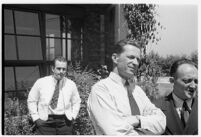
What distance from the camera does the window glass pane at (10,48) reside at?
3.14m

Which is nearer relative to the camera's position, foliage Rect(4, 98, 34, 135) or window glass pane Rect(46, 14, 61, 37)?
foliage Rect(4, 98, 34, 135)

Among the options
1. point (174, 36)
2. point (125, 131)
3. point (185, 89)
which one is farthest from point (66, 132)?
point (174, 36)

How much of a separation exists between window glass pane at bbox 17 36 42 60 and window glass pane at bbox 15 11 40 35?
90 millimetres

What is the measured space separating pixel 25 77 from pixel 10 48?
42cm

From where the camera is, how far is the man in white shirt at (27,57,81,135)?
2.70 meters

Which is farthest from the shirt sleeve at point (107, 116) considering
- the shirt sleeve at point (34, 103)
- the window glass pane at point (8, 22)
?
the window glass pane at point (8, 22)

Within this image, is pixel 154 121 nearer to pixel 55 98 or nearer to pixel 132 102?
pixel 132 102

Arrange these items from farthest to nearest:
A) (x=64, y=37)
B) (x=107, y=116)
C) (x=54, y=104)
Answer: (x=64, y=37) → (x=54, y=104) → (x=107, y=116)

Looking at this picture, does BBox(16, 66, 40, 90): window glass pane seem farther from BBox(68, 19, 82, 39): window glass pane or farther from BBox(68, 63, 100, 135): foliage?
BBox(68, 19, 82, 39): window glass pane

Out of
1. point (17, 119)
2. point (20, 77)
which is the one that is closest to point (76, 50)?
point (20, 77)

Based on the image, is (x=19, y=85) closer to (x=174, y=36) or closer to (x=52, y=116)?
(x=52, y=116)

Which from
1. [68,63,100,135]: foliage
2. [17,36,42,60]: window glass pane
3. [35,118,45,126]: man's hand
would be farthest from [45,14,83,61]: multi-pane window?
[35,118,45,126]: man's hand

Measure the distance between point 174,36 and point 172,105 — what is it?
174 centimetres

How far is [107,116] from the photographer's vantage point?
166cm
